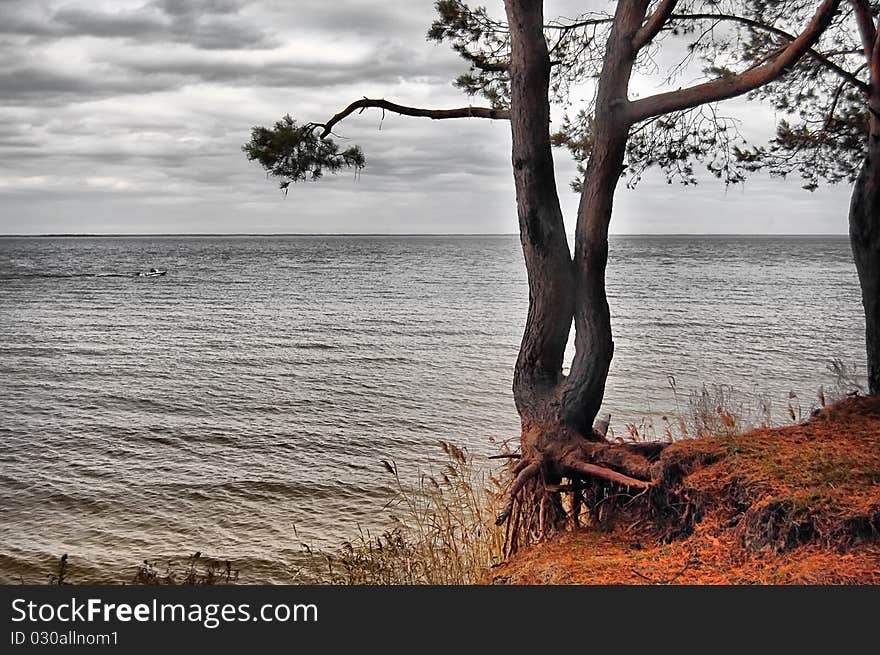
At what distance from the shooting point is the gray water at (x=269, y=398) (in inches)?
394

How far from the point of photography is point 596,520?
7242 mm

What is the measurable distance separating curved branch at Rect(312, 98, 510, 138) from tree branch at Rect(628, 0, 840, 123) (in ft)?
5.22

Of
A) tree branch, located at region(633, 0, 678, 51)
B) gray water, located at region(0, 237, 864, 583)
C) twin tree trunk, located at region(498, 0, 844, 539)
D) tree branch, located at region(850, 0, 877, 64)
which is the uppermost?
tree branch, located at region(850, 0, 877, 64)

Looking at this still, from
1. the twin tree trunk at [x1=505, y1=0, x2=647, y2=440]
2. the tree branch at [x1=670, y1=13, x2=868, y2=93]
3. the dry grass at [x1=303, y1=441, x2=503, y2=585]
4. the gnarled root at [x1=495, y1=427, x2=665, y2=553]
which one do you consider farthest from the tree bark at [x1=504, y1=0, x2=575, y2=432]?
the tree branch at [x1=670, y1=13, x2=868, y2=93]

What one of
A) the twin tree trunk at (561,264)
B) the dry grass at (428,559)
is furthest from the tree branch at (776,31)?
the dry grass at (428,559)

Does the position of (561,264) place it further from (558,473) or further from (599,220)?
(558,473)

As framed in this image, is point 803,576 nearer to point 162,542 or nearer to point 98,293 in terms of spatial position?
point 162,542

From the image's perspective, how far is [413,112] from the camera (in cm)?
844

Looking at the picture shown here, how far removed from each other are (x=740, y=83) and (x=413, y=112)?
330cm

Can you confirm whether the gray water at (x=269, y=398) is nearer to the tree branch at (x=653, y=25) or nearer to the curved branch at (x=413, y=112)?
the curved branch at (x=413, y=112)

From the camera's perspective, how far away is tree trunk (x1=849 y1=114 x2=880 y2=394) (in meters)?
8.83

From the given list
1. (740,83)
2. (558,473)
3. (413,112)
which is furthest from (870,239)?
(413,112)

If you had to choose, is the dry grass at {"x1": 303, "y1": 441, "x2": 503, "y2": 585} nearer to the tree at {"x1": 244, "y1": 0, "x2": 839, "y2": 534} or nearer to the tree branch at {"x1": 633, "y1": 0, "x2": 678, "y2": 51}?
the tree at {"x1": 244, "y1": 0, "x2": 839, "y2": 534}

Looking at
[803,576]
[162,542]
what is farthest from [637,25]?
[162,542]
